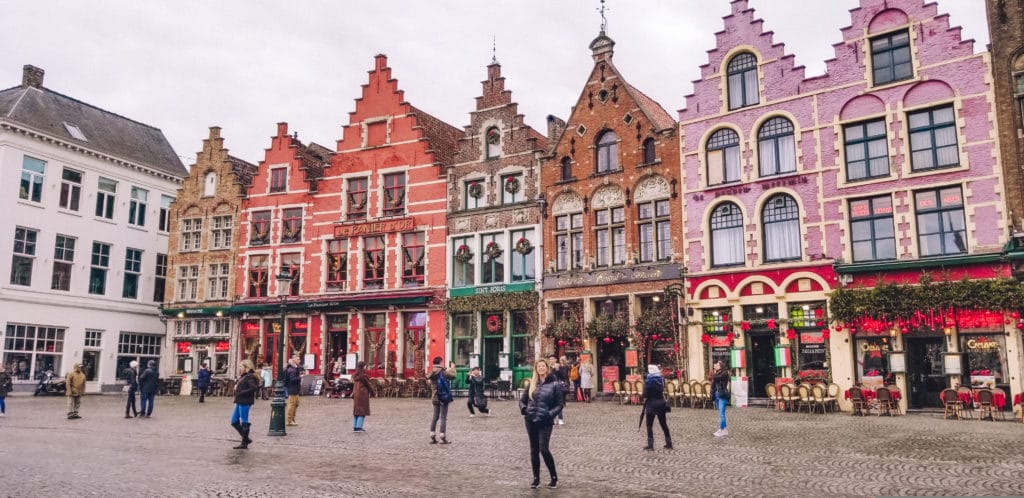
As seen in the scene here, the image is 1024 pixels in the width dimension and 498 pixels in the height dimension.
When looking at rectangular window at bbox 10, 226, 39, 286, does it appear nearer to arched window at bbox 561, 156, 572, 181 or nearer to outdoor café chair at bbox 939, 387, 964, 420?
arched window at bbox 561, 156, 572, 181

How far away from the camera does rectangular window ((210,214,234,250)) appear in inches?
1499

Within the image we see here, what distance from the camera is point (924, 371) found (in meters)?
22.2

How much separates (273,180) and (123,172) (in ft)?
28.4

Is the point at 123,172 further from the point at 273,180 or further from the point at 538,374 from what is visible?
the point at 538,374

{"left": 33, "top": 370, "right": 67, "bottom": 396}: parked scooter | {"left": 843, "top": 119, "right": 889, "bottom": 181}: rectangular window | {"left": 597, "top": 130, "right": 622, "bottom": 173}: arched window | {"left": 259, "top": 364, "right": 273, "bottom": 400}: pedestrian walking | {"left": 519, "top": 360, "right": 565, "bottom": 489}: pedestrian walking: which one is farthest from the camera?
{"left": 33, "top": 370, "right": 67, "bottom": 396}: parked scooter

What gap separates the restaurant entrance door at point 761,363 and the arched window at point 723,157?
553 cm

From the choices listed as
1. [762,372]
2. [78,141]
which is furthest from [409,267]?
[78,141]

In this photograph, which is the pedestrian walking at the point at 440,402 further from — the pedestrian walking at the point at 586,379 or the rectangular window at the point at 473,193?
the rectangular window at the point at 473,193

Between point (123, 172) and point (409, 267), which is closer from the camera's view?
point (409, 267)

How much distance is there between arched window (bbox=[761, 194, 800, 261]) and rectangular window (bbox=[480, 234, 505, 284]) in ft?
34.3

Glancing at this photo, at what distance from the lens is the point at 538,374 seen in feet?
33.3

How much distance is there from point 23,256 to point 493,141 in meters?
22.0

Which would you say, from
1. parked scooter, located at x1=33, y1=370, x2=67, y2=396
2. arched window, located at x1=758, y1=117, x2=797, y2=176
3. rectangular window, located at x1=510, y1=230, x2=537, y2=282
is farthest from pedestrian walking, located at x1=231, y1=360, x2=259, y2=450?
parked scooter, located at x1=33, y1=370, x2=67, y2=396

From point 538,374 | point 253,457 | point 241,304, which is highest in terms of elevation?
point 241,304
